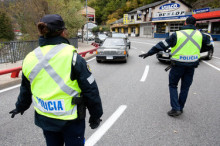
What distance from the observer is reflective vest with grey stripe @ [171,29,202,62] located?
3.49 m

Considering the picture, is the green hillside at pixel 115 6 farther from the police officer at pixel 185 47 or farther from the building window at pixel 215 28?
the police officer at pixel 185 47

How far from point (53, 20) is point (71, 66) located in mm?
447

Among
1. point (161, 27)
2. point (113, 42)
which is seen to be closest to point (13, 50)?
point (113, 42)

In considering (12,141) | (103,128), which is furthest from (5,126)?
(103,128)

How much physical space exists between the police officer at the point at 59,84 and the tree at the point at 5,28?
32.7m

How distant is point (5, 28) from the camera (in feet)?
99.5

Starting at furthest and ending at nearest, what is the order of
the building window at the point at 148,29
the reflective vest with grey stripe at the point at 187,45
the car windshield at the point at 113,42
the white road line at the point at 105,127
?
1. the building window at the point at 148,29
2. the car windshield at the point at 113,42
3. the reflective vest with grey stripe at the point at 187,45
4. the white road line at the point at 105,127

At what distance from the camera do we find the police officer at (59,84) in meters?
1.54

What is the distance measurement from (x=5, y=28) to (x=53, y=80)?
3469cm

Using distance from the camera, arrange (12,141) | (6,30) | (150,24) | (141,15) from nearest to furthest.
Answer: (12,141) → (6,30) → (150,24) → (141,15)

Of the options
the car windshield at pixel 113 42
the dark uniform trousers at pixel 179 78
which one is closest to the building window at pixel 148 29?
the car windshield at pixel 113 42

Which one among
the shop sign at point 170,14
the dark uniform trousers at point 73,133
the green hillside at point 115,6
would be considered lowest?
the dark uniform trousers at point 73,133

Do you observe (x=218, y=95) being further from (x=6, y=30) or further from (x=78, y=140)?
(x=6, y=30)

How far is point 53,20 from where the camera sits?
1.56m
